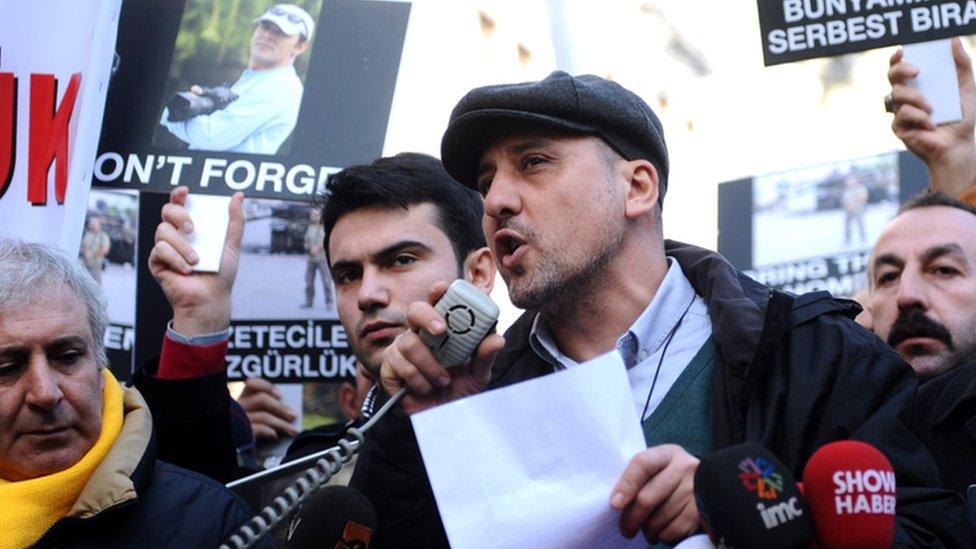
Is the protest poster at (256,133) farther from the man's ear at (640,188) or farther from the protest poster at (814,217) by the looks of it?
the protest poster at (814,217)

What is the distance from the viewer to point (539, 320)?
11.1 feet

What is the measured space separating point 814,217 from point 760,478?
5147mm

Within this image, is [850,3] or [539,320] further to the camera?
[850,3]

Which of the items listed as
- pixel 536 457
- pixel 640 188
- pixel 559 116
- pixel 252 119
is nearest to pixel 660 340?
pixel 640 188

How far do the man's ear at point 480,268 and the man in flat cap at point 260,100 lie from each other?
823 millimetres

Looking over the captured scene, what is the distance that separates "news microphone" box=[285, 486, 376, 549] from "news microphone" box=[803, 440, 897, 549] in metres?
0.87

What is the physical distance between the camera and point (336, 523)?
2715 mm

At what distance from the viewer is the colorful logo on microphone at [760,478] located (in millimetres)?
2119

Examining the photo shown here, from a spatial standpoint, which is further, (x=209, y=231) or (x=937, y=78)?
(x=937, y=78)

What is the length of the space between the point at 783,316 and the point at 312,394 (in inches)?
120

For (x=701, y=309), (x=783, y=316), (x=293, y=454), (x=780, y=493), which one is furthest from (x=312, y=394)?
(x=780, y=493)

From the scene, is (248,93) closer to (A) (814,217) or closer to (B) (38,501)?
(B) (38,501)

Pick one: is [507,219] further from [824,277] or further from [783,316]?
[824,277]

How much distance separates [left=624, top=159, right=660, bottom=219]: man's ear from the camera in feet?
11.0
